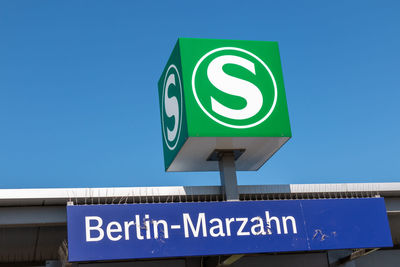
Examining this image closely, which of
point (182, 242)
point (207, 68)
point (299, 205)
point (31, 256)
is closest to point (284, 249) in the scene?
point (299, 205)

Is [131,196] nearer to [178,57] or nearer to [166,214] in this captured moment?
[166,214]

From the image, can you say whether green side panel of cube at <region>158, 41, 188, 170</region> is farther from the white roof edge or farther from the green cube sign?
the white roof edge

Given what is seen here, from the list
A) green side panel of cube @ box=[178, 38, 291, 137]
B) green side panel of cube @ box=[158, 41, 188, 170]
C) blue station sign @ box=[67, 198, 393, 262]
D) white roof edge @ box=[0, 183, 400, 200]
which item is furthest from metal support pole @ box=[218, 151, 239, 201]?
green side panel of cube @ box=[158, 41, 188, 170]

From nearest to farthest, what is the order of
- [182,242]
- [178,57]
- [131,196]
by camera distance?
[182,242] < [131,196] < [178,57]

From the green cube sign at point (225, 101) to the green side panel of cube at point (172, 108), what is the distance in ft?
0.06

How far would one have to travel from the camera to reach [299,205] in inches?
408

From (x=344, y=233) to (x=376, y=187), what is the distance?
1.60 m

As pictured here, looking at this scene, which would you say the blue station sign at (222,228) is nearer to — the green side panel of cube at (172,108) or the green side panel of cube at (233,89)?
the green side panel of cube at (233,89)

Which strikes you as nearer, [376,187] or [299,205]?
[299,205]

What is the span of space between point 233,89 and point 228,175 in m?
1.64

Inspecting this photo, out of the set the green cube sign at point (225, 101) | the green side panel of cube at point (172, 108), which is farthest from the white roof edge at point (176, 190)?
the green side panel of cube at point (172, 108)

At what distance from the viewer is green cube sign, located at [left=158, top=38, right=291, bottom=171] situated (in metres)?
10.6

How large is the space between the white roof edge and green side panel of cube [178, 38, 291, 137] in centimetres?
107

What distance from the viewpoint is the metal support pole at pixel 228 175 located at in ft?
35.1
